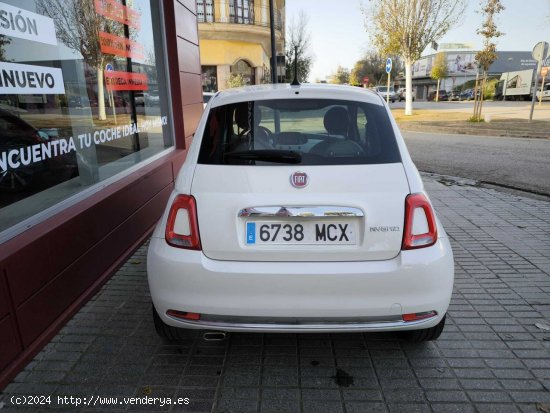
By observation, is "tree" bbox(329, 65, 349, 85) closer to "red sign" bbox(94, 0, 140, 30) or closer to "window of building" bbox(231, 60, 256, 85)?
"window of building" bbox(231, 60, 256, 85)

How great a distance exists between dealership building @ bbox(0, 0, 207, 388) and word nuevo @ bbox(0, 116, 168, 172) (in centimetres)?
1

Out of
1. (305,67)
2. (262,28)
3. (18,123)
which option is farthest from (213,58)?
(18,123)

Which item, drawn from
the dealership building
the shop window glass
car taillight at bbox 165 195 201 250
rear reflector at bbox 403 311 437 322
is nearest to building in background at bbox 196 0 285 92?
the shop window glass

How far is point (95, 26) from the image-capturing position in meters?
4.63

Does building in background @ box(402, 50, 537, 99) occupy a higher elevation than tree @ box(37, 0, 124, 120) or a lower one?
higher

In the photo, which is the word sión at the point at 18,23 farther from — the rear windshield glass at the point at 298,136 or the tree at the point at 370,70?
the tree at the point at 370,70

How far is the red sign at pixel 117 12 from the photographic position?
478cm

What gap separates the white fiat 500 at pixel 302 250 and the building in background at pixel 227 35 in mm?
29427

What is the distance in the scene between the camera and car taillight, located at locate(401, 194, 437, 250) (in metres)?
2.32

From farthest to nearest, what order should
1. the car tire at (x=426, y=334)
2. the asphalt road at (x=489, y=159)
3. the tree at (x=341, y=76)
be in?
1. the tree at (x=341, y=76)
2. the asphalt road at (x=489, y=159)
3. the car tire at (x=426, y=334)

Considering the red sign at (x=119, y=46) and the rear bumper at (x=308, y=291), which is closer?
the rear bumper at (x=308, y=291)

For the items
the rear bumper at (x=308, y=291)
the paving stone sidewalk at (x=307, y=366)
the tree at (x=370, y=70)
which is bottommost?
→ the paving stone sidewalk at (x=307, y=366)

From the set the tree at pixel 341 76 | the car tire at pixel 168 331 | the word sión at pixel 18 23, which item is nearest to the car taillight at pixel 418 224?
the car tire at pixel 168 331

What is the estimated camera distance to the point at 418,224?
7.70ft
